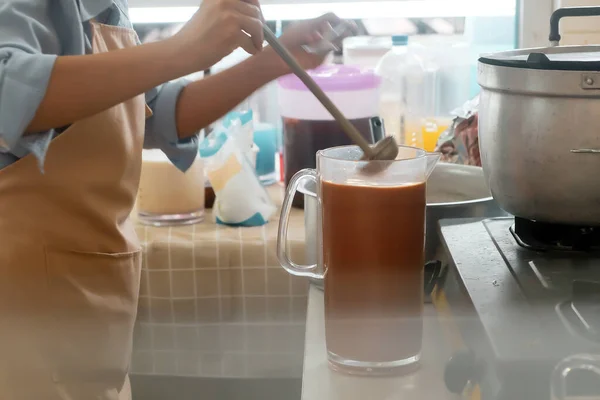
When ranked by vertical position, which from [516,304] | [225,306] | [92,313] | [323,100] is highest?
[323,100]

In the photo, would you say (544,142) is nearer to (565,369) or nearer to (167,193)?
(565,369)

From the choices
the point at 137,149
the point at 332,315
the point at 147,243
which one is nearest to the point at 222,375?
the point at 147,243

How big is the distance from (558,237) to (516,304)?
Result: 0.43ft

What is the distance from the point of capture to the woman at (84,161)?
584 mm

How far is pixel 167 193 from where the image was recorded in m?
1.04

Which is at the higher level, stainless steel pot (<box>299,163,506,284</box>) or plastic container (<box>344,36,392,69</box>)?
plastic container (<box>344,36,392,69</box>)

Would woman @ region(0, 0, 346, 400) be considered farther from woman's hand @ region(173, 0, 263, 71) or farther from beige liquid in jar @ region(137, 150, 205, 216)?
beige liquid in jar @ region(137, 150, 205, 216)

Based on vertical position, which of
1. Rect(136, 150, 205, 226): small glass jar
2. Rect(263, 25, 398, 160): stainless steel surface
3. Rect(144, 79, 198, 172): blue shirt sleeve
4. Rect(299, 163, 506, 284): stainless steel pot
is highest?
Rect(263, 25, 398, 160): stainless steel surface

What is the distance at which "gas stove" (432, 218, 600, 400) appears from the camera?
1.47ft

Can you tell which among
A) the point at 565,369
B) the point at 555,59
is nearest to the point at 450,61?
the point at 555,59

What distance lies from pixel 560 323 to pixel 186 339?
640mm

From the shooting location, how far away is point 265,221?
1.03 metres

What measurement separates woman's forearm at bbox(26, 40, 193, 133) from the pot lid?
231 mm

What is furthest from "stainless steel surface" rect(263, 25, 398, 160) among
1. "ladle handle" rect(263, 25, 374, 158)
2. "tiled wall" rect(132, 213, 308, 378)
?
"tiled wall" rect(132, 213, 308, 378)
